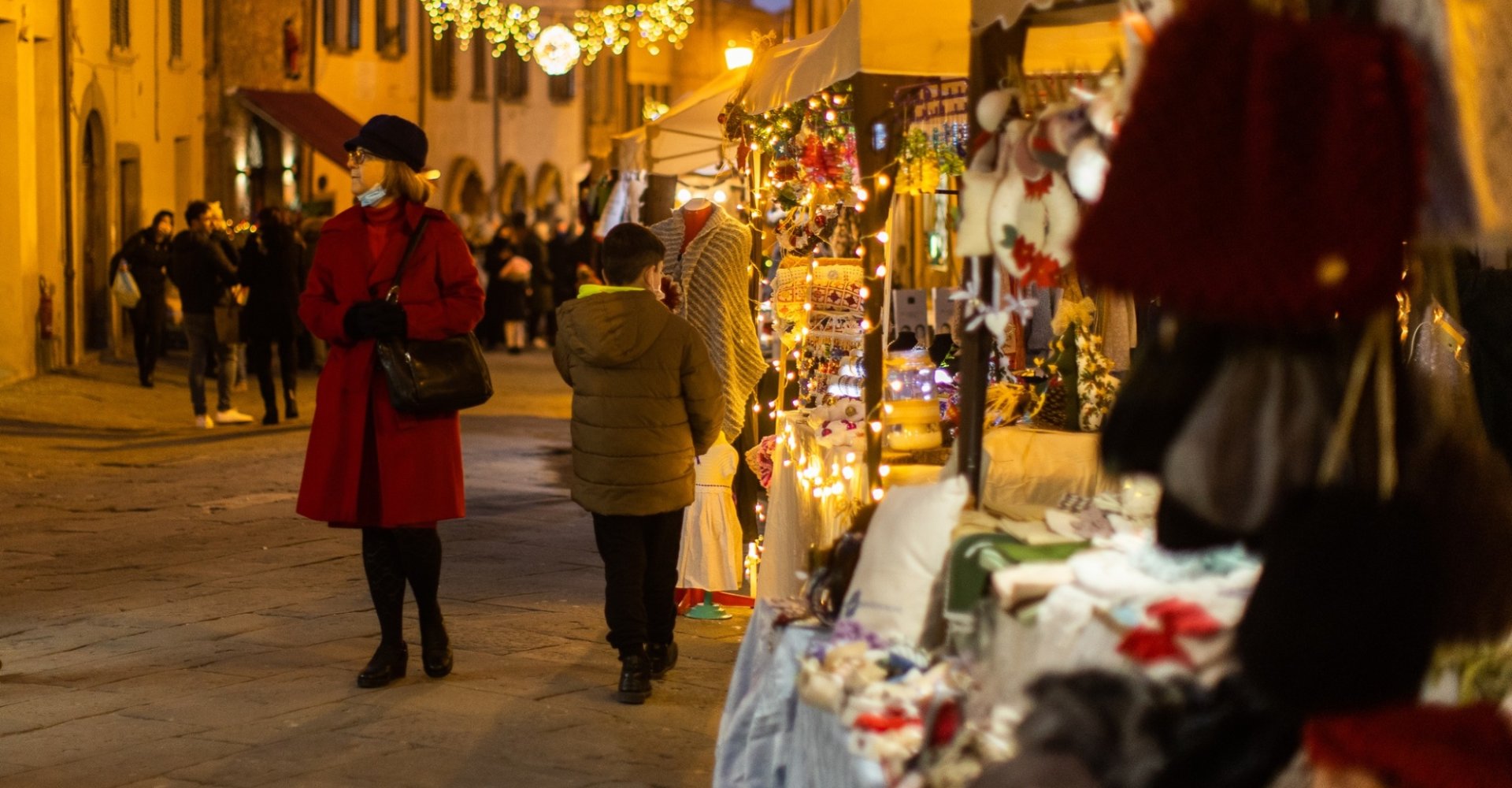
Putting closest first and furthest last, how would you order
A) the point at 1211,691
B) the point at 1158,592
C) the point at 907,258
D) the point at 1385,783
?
the point at 1385,783, the point at 1211,691, the point at 1158,592, the point at 907,258

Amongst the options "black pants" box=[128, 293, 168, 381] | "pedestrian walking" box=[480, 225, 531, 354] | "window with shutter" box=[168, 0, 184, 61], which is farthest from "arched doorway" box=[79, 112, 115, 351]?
"pedestrian walking" box=[480, 225, 531, 354]

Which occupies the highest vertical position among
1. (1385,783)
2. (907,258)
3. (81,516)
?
(907,258)

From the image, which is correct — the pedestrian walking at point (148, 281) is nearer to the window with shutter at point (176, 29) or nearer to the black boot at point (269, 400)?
the black boot at point (269, 400)

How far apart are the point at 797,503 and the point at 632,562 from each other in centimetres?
103

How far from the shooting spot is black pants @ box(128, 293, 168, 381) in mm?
18031

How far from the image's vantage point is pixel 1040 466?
5.63 m

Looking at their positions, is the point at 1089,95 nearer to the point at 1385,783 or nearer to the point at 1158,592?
the point at 1158,592

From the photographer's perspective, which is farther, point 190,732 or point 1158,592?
point 190,732

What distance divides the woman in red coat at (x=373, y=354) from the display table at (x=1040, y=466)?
1836 mm

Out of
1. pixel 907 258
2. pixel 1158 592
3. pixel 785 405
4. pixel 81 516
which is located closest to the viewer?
pixel 1158 592

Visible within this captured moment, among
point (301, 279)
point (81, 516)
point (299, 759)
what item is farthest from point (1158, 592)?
point (301, 279)

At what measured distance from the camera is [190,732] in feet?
18.9

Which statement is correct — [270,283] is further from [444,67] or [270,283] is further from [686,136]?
[444,67]

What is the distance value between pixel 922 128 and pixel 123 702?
3534 millimetres
